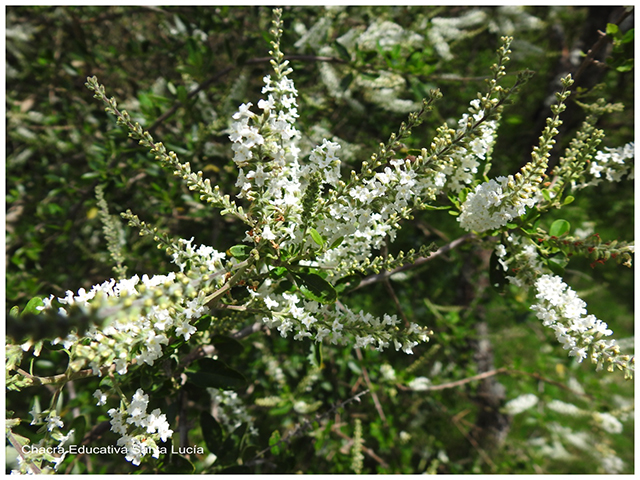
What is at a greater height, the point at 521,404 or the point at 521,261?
the point at 521,261

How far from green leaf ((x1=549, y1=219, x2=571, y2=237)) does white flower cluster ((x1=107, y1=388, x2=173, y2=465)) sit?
1.21 metres

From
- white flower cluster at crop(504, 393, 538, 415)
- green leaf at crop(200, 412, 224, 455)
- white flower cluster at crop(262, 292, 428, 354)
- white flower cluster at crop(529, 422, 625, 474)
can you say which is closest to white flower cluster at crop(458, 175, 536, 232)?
→ white flower cluster at crop(262, 292, 428, 354)

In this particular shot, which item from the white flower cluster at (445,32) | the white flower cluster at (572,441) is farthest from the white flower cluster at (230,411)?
the white flower cluster at (572,441)

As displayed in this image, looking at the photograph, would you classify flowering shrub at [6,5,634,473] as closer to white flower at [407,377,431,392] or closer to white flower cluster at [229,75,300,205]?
white flower cluster at [229,75,300,205]

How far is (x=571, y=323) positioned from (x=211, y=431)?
1.20 metres

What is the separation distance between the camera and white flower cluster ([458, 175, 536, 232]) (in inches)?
40.3

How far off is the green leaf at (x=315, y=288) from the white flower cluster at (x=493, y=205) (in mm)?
438

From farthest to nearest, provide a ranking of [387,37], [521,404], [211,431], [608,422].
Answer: [521,404] → [608,422] → [387,37] → [211,431]

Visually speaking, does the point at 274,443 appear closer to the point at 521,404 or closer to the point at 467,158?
the point at 467,158

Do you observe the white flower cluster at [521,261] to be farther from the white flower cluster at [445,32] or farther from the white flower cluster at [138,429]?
the white flower cluster at [445,32]

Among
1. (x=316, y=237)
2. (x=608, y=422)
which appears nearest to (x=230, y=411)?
(x=316, y=237)

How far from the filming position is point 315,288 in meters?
1.02

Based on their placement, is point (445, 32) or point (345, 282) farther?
point (445, 32)

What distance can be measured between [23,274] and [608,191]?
427cm
